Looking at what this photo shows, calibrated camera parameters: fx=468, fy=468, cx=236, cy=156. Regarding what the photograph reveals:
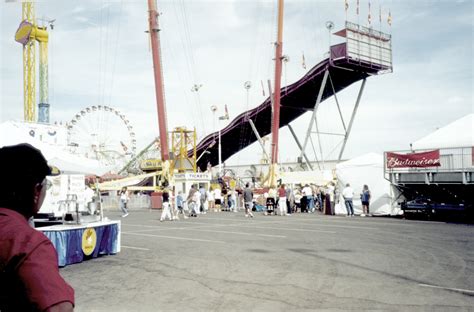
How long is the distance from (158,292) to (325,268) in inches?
127

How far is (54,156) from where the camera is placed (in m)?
11.8

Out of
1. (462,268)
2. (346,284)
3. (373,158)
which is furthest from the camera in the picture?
(373,158)

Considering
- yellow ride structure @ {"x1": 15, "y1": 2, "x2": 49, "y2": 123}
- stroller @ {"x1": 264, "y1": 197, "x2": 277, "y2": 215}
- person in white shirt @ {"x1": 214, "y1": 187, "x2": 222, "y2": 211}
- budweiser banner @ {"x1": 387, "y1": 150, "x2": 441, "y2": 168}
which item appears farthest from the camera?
yellow ride structure @ {"x1": 15, "y1": 2, "x2": 49, "y2": 123}

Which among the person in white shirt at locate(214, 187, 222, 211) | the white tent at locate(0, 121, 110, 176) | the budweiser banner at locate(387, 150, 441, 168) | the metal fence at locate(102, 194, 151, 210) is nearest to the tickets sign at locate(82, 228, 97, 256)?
the white tent at locate(0, 121, 110, 176)

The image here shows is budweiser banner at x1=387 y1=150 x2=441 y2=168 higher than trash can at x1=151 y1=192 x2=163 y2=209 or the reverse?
higher

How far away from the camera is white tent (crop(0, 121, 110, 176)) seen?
33.2ft

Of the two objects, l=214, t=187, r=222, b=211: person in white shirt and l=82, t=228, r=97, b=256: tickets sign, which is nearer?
l=82, t=228, r=97, b=256: tickets sign

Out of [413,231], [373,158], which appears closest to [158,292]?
[413,231]

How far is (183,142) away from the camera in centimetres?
3991

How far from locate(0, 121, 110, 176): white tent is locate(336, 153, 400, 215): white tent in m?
15.3

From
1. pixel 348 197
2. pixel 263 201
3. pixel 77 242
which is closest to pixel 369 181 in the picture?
pixel 348 197

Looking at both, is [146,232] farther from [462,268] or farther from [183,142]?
[183,142]

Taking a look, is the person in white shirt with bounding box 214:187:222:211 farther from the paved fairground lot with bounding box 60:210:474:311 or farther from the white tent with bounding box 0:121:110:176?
the white tent with bounding box 0:121:110:176

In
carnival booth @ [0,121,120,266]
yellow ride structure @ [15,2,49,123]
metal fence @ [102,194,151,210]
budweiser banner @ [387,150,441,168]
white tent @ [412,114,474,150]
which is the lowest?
metal fence @ [102,194,151,210]
